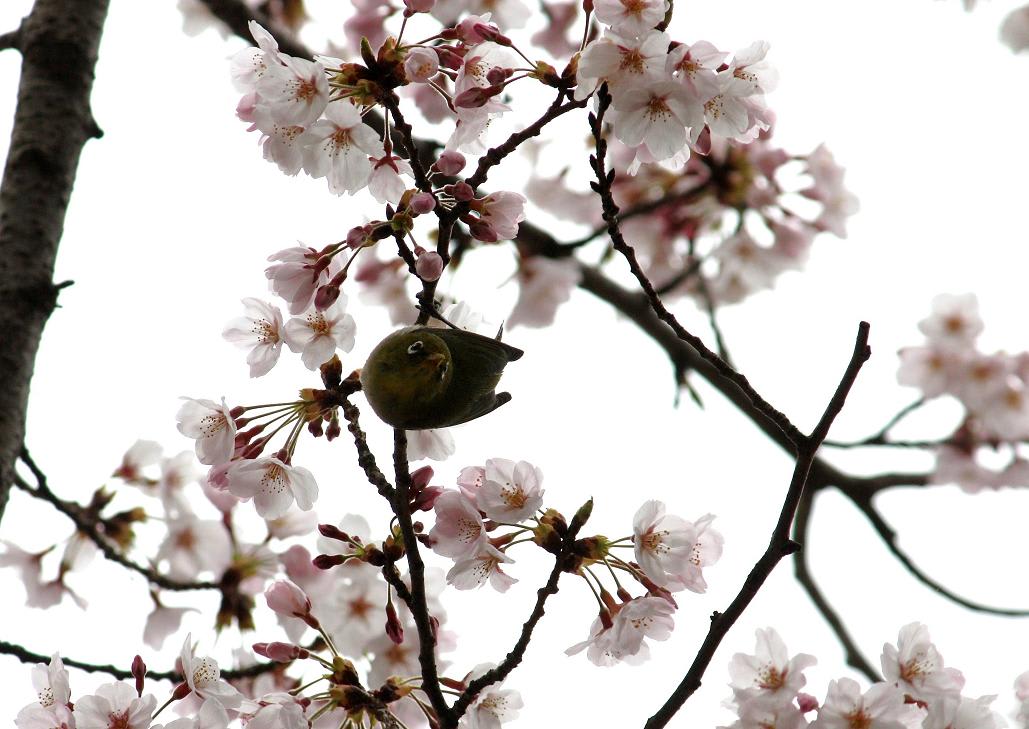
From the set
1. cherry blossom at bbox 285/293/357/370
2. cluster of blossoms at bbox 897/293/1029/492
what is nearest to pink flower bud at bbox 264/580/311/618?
cherry blossom at bbox 285/293/357/370

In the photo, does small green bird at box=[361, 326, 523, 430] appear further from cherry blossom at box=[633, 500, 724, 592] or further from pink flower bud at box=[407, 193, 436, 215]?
cherry blossom at box=[633, 500, 724, 592]

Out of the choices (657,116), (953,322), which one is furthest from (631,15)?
(953,322)

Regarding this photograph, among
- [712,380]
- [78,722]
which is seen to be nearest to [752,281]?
[712,380]

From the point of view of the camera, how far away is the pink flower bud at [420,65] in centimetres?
157

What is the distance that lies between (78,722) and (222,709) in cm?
26

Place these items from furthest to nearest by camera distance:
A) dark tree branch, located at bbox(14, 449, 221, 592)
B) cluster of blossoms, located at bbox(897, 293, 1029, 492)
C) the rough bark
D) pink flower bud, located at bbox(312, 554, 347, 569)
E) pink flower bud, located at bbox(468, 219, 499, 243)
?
cluster of blossoms, located at bbox(897, 293, 1029, 492)
dark tree branch, located at bbox(14, 449, 221, 592)
the rough bark
pink flower bud, located at bbox(312, 554, 347, 569)
pink flower bud, located at bbox(468, 219, 499, 243)

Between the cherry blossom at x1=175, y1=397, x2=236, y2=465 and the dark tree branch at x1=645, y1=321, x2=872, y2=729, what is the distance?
822 millimetres

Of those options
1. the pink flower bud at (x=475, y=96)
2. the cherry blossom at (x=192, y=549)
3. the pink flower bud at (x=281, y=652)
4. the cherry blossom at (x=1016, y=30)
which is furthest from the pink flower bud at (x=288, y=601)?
the cherry blossom at (x=1016, y=30)

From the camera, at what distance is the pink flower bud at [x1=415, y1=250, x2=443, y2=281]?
4.95 feet

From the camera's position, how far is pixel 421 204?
1488 mm

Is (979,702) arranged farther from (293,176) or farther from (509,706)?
(293,176)

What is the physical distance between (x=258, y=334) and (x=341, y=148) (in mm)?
395

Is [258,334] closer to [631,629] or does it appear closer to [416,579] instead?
[416,579]

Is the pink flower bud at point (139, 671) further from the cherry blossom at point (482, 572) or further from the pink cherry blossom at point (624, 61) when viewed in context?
the pink cherry blossom at point (624, 61)
